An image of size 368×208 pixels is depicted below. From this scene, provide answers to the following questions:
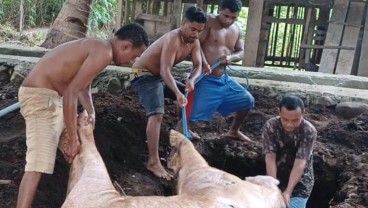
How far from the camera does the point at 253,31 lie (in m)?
9.89

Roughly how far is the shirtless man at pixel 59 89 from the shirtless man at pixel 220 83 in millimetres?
1832

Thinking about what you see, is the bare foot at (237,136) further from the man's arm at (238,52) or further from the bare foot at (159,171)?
the bare foot at (159,171)

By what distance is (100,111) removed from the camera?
6.51 metres

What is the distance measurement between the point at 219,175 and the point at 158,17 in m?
7.83

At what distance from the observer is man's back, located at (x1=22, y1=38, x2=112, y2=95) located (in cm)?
394

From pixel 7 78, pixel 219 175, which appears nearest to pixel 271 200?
pixel 219 175

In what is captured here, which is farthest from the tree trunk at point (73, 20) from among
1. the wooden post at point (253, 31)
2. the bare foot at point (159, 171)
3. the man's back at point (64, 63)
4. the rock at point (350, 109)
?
the man's back at point (64, 63)

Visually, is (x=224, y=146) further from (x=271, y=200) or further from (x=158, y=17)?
(x=158, y=17)

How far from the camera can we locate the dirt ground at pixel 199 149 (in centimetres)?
483

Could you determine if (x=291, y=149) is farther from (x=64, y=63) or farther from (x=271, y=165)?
(x=64, y=63)

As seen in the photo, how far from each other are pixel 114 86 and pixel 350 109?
3240 mm

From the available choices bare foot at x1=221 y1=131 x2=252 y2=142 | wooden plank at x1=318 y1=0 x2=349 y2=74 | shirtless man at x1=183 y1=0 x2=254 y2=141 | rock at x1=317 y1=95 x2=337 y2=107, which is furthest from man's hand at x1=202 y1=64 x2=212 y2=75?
wooden plank at x1=318 y1=0 x2=349 y2=74

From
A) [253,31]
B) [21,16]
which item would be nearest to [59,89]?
[253,31]

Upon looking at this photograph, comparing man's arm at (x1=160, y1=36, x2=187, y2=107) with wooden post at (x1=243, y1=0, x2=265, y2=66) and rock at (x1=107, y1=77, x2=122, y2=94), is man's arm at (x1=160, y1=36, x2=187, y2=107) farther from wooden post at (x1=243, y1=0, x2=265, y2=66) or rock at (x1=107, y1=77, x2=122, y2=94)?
wooden post at (x1=243, y1=0, x2=265, y2=66)
